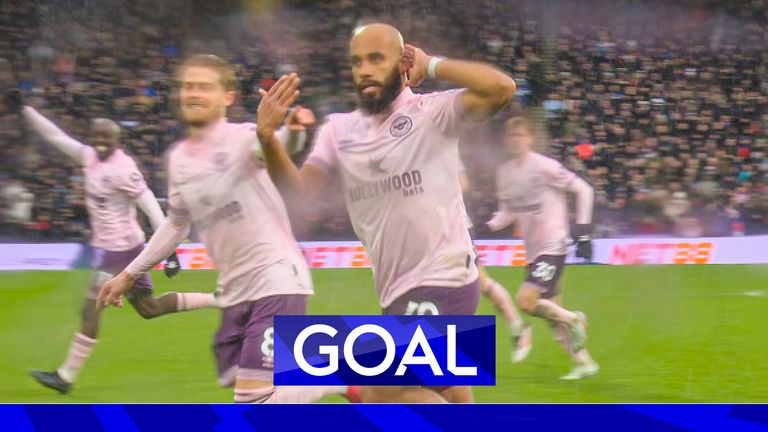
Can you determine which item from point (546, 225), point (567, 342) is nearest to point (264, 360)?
point (567, 342)

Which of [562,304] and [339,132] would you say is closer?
[339,132]

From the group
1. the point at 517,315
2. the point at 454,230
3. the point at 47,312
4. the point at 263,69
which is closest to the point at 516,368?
the point at 517,315

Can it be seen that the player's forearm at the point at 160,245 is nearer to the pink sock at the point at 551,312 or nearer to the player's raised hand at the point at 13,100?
the player's raised hand at the point at 13,100

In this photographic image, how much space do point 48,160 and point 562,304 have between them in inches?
87.0

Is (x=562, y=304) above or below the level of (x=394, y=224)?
below

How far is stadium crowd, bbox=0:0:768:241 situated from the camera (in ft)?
18.2

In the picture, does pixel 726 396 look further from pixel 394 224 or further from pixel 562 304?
pixel 394 224

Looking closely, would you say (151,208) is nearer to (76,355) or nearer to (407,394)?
(76,355)

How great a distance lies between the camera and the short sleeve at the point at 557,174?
5797mm

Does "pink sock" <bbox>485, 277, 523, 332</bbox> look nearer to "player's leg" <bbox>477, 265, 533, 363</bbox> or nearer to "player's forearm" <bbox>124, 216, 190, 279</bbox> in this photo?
"player's leg" <bbox>477, 265, 533, 363</bbox>

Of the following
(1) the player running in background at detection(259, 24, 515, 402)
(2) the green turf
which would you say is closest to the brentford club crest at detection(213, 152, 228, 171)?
(1) the player running in background at detection(259, 24, 515, 402)

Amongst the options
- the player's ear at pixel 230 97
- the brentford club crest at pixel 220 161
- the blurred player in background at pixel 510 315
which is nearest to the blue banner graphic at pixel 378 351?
the blurred player in background at pixel 510 315

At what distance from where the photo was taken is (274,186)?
5449 mm
